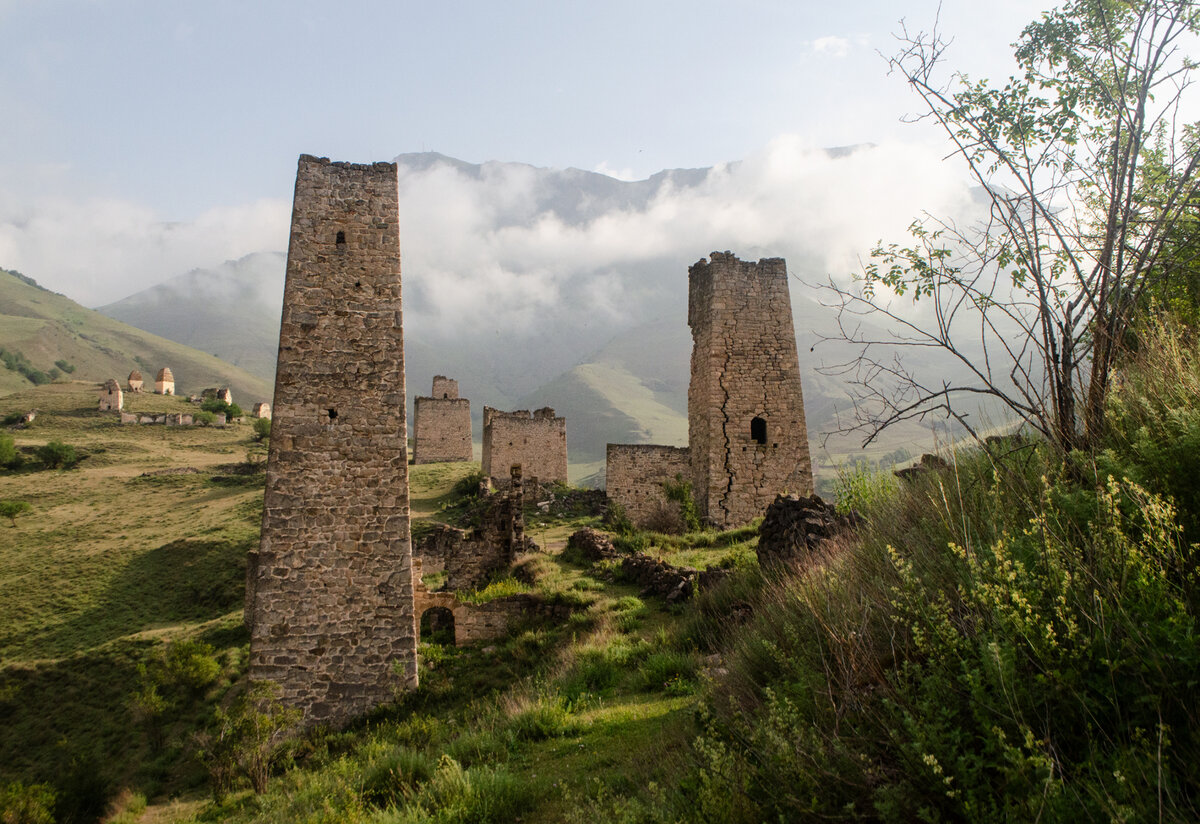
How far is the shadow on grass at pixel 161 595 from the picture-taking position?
760 inches

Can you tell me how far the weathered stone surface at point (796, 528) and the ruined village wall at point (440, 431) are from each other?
114ft

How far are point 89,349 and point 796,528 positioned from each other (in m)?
171

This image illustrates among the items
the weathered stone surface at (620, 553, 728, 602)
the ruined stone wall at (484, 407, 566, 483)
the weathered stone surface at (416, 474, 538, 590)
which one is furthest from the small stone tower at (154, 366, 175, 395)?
the weathered stone surface at (620, 553, 728, 602)

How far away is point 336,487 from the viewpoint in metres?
10.2

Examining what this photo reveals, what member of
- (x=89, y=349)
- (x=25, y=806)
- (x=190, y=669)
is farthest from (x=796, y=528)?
(x=89, y=349)

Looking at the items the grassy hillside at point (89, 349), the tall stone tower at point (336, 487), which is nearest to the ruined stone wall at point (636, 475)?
the tall stone tower at point (336, 487)

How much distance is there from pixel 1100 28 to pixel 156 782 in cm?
1507

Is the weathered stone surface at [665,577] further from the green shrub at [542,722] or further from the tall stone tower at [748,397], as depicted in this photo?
the tall stone tower at [748,397]

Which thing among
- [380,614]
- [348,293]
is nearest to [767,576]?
[380,614]

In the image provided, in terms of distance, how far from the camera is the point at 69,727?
1402 cm

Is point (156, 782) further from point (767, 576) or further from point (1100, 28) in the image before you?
point (1100, 28)

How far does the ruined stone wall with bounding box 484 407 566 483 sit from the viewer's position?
33.5 m

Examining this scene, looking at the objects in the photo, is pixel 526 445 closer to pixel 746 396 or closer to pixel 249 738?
pixel 746 396

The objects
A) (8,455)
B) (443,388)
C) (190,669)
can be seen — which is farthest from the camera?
(8,455)
